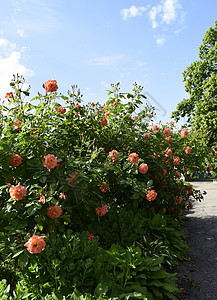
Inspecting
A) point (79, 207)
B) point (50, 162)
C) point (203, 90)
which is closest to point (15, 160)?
point (50, 162)

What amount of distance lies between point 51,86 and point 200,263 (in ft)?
9.85

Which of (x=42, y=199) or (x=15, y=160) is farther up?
(x=15, y=160)

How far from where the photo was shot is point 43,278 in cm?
215

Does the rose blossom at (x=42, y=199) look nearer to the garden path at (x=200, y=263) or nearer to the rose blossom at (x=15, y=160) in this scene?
the rose blossom at (x=15, y=160)

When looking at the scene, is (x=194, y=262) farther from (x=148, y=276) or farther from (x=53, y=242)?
(x=53, y=242)

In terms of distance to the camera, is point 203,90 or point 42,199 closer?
point 42,199

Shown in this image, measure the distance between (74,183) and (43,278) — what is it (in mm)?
870

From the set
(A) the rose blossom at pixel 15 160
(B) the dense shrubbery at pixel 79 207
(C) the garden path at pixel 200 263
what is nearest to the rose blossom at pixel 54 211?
(B) the dense shrubbery at pixel 79 207

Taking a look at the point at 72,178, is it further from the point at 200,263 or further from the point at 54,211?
the point at 200,263

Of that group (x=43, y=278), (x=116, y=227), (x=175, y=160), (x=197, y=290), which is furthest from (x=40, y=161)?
(x=175, y=160)

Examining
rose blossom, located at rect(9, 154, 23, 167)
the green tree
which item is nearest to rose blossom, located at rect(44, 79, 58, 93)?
rose blossom, located at rect(9, 154, 23, 167)

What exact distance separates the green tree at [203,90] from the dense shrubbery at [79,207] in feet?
34.1

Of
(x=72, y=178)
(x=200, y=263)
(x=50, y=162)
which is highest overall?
(x=50, y=162)

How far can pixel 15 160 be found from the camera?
8.23 feet
